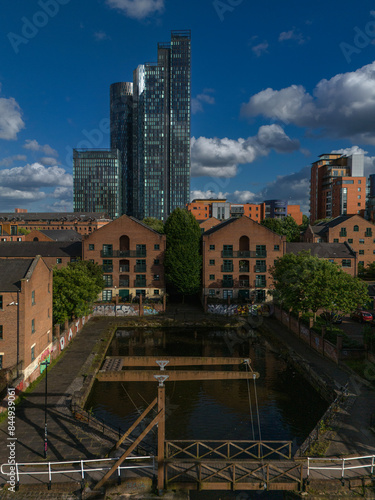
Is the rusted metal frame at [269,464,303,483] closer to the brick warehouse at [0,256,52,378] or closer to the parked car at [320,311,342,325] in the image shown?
the brick warehouse at [0,256,52,378]

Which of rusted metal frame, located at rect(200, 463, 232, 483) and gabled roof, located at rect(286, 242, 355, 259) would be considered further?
gabled roof, located at rect(286, 242, 355, 259)

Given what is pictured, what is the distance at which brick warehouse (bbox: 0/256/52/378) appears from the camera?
89.2ft

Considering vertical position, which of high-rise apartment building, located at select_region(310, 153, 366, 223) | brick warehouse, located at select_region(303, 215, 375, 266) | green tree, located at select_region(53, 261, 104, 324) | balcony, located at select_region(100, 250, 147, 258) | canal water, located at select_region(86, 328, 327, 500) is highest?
high-rise apartment building, located at select_region(310, 153, 366, 223)

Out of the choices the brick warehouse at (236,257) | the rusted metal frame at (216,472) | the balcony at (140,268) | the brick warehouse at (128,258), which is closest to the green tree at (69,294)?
the brick warehouse at (128,258)

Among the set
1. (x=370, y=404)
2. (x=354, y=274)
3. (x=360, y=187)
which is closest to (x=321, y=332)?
(x=370, y=404)

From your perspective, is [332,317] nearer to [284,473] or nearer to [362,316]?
[362,316]

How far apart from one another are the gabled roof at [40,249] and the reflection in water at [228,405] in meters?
33.4

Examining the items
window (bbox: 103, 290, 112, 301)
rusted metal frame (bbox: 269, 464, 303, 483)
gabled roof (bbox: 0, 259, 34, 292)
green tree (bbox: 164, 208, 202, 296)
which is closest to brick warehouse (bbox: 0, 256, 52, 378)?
gabled roof (bbox: 0, 259, 34, 292)

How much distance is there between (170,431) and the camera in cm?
2328

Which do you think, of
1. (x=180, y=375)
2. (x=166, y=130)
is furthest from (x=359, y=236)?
(x=166, y=130)

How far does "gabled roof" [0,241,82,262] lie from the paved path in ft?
125

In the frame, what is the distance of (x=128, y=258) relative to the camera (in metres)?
57.2

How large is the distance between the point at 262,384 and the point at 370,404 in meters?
8.92

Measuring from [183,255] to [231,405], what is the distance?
3118 cm
